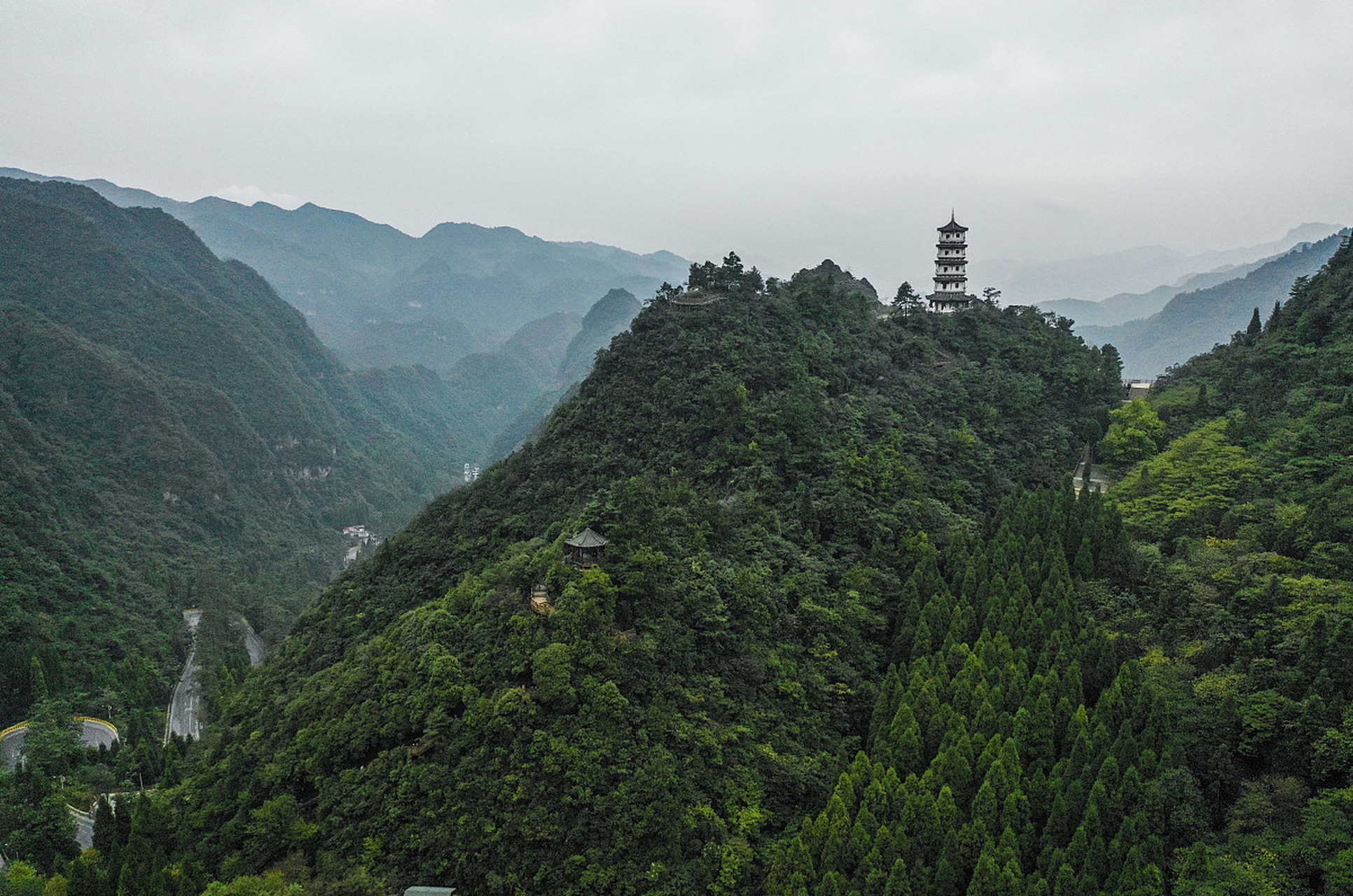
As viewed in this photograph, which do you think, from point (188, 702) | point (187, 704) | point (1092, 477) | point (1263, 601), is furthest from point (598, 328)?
point (1263, 601)

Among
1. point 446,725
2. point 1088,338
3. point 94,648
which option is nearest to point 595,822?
point 446,725

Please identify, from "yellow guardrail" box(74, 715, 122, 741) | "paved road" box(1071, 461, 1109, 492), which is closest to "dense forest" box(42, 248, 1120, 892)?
"paved road" box(1071, 461, 1109, 492)

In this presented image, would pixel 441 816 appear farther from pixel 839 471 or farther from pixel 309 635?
pixel 839 471

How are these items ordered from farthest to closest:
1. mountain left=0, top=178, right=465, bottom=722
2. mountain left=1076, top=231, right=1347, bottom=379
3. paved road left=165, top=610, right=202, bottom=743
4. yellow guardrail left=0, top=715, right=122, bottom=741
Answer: mountain left=1076, top=231, right=1347, bottom=379 < mountain left=0, top=178, right=465, bottom=722 < paved road left=165, top=610, right=202, bottom=743 < yellow guardrail left=0, top=715, right=122, bottom=741

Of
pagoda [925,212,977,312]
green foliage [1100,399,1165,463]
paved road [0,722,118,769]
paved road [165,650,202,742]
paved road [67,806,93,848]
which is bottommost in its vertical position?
paved road [165,650,202,742]

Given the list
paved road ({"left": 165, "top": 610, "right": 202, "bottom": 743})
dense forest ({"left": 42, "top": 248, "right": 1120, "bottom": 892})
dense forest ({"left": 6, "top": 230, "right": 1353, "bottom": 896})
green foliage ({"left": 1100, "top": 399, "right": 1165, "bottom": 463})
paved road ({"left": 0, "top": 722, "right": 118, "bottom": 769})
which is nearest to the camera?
dense forest ({"left": 6, "top": 230, "right": 1353, "bottom": 896})

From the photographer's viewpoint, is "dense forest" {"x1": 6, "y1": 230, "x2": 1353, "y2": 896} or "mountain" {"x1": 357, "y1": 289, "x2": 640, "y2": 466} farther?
"mountain" {"x1": 357, "y1": 289, "x2": 640, "y2": 466}

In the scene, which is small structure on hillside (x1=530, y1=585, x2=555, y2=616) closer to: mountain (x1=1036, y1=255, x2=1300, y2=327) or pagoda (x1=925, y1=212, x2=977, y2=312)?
pagoda (x1=925, y1=212, x2=977, y2=312)

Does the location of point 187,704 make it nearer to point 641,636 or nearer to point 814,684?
point 641,636
